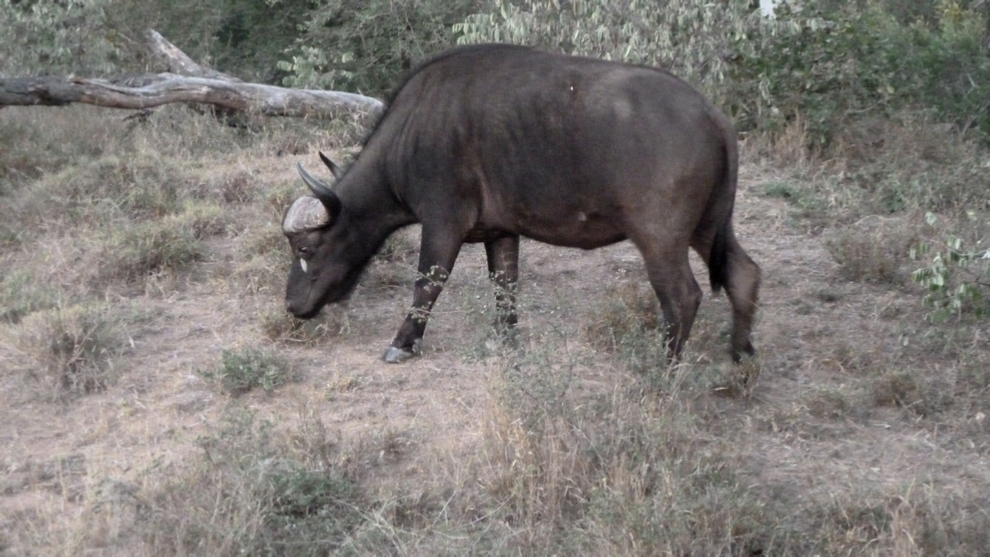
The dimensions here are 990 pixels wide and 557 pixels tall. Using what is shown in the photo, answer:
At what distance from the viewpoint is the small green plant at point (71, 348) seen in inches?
252

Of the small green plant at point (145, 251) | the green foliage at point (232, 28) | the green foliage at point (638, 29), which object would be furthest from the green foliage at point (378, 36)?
the small green plant at point (145, 251)

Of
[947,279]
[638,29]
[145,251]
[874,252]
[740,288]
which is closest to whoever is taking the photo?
[947,279]

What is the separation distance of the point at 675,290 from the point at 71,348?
11.9 feet

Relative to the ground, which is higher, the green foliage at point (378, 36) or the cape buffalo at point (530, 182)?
the cape buffalo at point (530, 182)

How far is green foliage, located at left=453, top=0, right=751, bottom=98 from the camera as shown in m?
9.65

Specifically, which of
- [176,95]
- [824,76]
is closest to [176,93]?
[176,95]

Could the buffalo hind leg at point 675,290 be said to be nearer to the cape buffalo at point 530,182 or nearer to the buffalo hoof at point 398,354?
the cape buffalo at point 530,182

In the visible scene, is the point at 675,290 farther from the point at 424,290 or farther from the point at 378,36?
the point at 378,36

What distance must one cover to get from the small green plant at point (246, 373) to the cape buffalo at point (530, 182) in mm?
654

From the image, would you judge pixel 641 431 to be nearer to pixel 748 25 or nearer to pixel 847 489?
pixel 847 489

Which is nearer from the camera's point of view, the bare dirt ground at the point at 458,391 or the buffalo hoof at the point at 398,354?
the bare dirt ground at the point at 458,391

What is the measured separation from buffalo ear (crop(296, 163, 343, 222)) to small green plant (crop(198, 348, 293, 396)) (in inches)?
40.2

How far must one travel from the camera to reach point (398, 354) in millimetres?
6723

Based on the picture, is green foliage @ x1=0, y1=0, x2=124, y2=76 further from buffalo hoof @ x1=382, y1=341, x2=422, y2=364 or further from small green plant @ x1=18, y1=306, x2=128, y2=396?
buffalo hoof @ x1=382, y1=341, x2=422, y2=364
